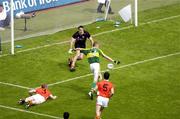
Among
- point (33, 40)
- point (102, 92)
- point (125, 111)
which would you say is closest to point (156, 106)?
point (125, 111)

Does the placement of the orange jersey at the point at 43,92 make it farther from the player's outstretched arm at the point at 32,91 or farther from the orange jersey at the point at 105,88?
the orange jersey at the point at 105,88

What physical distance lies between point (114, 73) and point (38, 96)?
18.2ft

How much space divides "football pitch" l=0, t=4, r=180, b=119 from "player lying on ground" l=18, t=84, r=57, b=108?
→ 0.23 m

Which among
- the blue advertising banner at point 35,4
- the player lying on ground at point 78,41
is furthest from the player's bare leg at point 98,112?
the blue advertising banner at point 35,4

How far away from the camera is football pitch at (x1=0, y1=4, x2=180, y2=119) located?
2905 cm

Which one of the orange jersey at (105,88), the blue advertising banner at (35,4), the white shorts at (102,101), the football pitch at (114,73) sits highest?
the blue advertising banner at (35,4)

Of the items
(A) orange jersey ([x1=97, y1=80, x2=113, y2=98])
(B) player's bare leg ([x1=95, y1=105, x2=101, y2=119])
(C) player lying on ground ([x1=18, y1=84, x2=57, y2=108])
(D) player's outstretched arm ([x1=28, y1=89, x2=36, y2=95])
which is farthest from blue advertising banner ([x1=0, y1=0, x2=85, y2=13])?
(B) player's bare leg ([x1=95, y1=105, x2=101, y2=119])

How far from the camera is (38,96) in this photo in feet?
97.4

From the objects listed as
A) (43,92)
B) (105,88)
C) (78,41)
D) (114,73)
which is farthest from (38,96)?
(114,73)

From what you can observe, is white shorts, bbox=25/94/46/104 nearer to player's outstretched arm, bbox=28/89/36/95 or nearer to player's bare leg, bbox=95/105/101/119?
player's outstretched arm, bbox=28/89/36/95

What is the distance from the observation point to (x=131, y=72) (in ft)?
112

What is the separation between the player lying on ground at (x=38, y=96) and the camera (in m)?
29.3

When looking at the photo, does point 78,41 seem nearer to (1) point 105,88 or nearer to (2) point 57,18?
(1) point 105,88

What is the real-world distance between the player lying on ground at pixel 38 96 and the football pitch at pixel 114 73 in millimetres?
231
